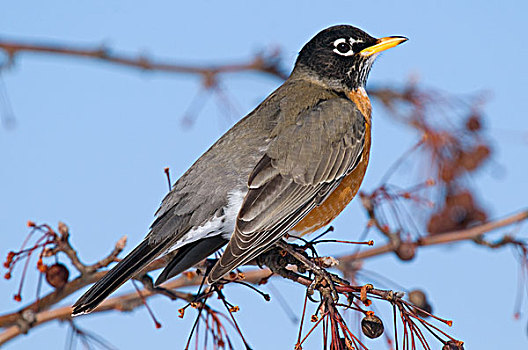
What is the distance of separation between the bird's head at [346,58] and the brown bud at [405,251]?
953 mm

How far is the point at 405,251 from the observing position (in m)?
3.03

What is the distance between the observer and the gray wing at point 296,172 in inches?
102

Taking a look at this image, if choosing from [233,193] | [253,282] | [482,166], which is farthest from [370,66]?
[253,282]

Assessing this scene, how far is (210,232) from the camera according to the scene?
2756mm

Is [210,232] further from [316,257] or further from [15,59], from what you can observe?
[15,59]

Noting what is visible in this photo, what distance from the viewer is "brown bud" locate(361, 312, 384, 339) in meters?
2.10

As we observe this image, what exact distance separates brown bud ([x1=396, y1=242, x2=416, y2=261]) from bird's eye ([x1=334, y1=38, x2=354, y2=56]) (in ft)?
3.68

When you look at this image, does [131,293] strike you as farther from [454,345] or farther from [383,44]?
[383,44]

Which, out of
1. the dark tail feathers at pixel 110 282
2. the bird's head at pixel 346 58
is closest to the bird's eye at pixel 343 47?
the bird's head at pixel 346 58

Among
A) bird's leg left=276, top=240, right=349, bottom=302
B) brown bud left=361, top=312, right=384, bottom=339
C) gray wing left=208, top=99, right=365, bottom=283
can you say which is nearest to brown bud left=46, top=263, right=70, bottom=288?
gray wing left=208, top=99, right=365, bottom=283

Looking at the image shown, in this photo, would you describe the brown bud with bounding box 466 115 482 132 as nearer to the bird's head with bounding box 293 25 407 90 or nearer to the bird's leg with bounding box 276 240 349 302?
the bird's head with bounding box 293 25 407 90

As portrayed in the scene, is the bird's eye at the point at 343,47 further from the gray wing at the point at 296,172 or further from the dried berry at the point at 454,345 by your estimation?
the dried berry at the point at 454,345

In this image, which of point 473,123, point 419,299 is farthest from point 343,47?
point 419,299

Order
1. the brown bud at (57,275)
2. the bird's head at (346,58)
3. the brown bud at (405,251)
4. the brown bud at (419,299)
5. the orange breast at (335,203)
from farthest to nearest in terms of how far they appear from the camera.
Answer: the bird's head at (346,58) < the brown bud at (405,251) < the orange breast at (335,203) < the brown bud at (419,299) < the brown bud at (57,275)
